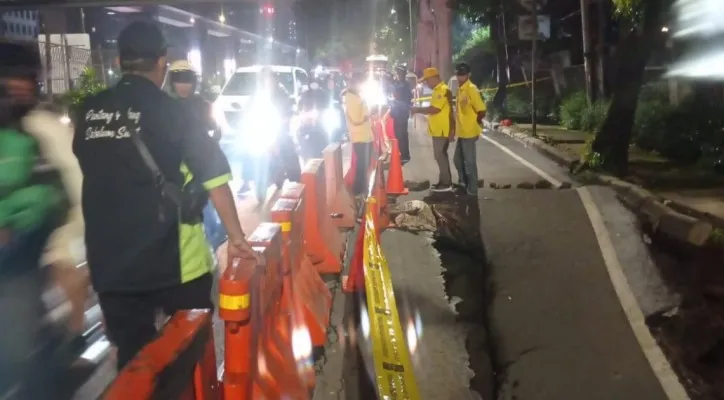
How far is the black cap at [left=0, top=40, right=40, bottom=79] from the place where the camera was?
3.79 metres

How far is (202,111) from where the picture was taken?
7594mm

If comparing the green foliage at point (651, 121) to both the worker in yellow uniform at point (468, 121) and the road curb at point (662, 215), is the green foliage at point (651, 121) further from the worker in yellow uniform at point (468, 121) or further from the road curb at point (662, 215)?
the worker in yellow uniform at point (468, 121)

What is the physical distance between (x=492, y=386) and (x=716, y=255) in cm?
325

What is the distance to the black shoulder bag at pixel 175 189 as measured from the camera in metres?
3.05

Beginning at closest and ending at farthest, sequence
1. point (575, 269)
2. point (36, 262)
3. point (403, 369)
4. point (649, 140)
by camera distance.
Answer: point (36, 262) < point (403, 369) < point (575, 269) < point (649, 140)

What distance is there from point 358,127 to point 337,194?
2.31 metres

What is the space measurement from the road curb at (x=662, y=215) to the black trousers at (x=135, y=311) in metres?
5.89

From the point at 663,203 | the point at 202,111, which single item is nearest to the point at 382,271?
the point at 202,111

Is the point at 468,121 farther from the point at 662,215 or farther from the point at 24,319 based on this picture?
the point at 24,319

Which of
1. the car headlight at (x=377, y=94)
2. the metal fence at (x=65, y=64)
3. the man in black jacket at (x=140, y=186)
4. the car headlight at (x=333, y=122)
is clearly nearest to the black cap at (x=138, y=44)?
Answer: the man in black jacket at (x=140, y=186)

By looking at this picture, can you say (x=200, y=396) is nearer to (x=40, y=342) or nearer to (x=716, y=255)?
(x=40, y=342)

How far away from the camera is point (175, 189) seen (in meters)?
3.12

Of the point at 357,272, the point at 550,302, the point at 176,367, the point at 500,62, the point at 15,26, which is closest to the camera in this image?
the point at 176,367

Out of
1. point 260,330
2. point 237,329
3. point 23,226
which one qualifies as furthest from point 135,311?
point 23,226
